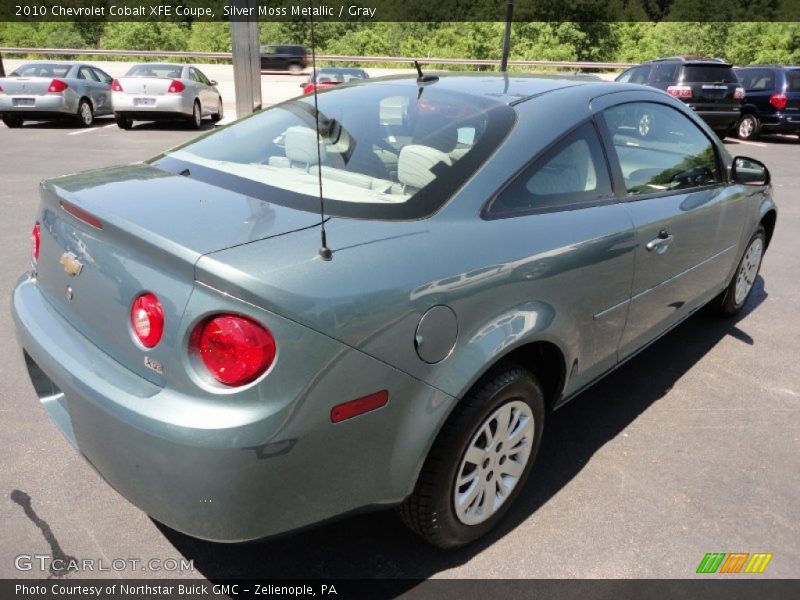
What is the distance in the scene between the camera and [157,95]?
13.8 metres

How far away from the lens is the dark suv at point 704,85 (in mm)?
13711

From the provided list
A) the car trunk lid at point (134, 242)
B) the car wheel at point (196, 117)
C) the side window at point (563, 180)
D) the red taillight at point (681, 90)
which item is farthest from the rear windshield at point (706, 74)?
the car trunk lid at point (134, 242)

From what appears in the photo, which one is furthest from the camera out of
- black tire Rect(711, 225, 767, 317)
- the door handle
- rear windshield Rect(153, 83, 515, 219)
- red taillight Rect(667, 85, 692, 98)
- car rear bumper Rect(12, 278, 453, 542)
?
red taillight Rect(667, 85, 692, 98)

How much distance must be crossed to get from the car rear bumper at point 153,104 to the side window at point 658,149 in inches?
489

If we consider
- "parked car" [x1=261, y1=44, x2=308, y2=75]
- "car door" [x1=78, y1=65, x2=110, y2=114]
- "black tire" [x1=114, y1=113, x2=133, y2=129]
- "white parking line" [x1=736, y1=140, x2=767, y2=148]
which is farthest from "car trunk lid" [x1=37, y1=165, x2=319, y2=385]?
"parked car" [x1=261, y1=44, x2=308, y2=75]

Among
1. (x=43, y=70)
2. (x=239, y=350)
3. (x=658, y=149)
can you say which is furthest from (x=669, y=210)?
(x=43, y=70)

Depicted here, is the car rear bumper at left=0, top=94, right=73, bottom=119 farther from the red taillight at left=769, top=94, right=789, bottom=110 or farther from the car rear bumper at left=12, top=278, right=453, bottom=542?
the red taillight at left=769, top=94, right=789, bottom=110

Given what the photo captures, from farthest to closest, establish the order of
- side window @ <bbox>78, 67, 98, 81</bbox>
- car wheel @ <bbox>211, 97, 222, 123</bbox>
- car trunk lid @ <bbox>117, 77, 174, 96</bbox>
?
1. car wheel @ <bbox>211, 97, 222, 123</bbox>
2. side window @ <bbox>78, 67, 98, 81</bbox>
3. car trunk lid @ <bbox>117, 77, 174, 96</bbox>

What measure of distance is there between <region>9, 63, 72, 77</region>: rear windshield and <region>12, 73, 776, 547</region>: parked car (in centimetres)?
1344

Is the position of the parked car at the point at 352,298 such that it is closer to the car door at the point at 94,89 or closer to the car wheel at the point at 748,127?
the car door at the point at 94,89

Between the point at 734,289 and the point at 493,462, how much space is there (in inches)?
113

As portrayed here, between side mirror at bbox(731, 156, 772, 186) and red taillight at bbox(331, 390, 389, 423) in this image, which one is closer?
red taillight at bbox(331, 390, 389, 423)

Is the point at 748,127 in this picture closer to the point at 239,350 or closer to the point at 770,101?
the point at 770,101

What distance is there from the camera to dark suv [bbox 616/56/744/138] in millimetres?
13711
